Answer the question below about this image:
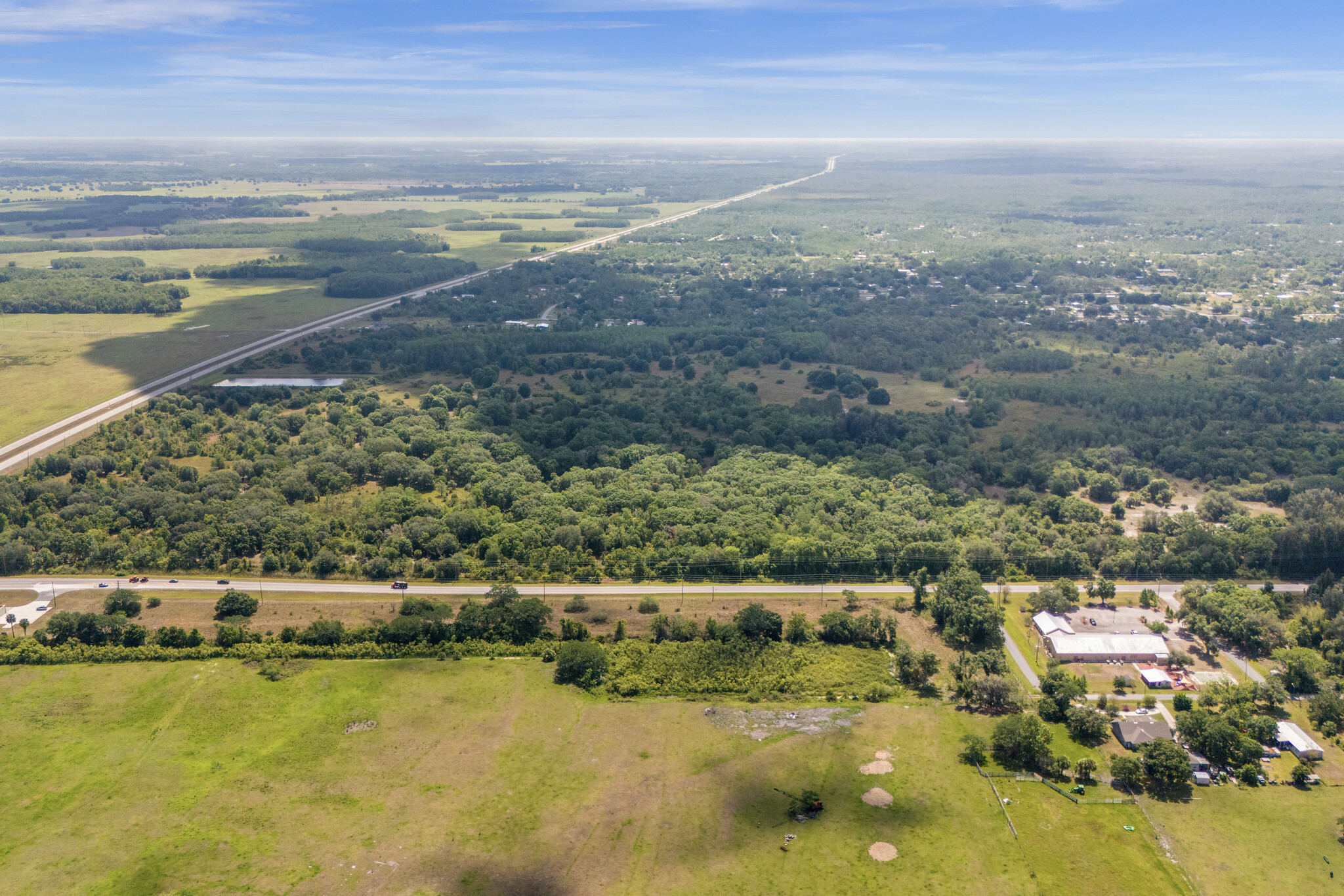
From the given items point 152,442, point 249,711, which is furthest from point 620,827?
point 152,442

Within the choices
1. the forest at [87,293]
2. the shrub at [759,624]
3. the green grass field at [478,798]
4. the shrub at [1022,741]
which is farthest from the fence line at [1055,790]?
the forest at [87,293]

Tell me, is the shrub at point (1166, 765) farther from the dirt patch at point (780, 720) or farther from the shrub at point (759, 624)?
the shrub at point (759, 624)

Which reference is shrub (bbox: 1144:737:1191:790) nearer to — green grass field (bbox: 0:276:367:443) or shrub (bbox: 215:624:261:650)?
shrub (bbox: 215:624:261:650)

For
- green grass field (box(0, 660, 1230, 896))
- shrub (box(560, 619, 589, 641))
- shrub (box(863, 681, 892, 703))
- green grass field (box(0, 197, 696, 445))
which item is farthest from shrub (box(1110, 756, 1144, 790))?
green grass field (box(0, 197, 696, 445))

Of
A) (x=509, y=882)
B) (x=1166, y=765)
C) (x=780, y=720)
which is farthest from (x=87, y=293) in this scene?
(x=1166, y=765)

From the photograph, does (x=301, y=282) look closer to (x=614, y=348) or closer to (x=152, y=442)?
(x=614, y=348)

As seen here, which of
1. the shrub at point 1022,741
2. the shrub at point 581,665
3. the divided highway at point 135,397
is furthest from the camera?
the divided highway at point 135,397

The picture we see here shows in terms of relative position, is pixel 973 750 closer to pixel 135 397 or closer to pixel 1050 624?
pixel 1050 624
